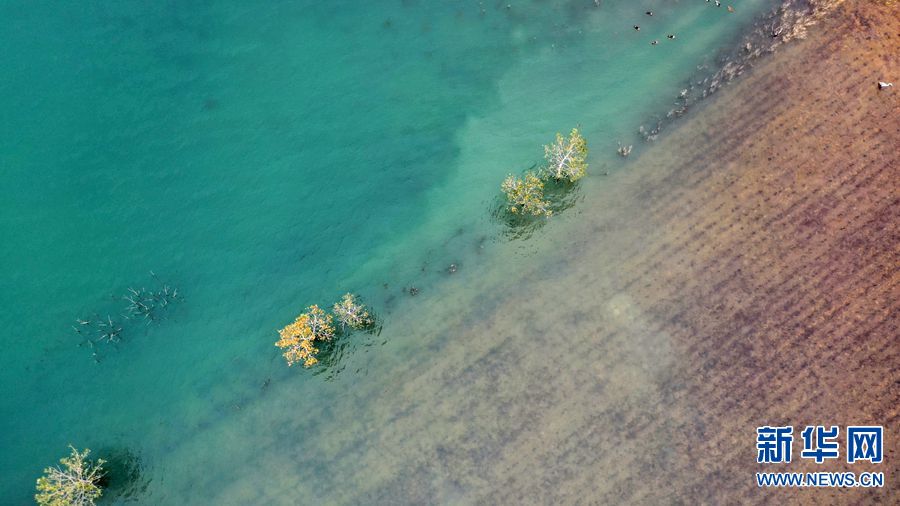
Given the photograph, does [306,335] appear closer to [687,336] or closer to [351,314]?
[351,314]

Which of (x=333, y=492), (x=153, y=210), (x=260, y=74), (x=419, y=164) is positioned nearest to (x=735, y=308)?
(x=419, y=164)

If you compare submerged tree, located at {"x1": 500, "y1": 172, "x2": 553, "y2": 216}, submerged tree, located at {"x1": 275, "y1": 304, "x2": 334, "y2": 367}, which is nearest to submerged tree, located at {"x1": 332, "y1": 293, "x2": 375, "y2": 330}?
submerged tree, located at {"x1": 275, "y1": 304, "x2": 334, "y2": 367}

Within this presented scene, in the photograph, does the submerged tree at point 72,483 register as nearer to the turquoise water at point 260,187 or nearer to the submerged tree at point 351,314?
the turquoise water at point 260,187

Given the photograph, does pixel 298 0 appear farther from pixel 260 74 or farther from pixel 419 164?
pixel 419 164

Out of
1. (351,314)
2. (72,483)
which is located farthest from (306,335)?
(72,483)

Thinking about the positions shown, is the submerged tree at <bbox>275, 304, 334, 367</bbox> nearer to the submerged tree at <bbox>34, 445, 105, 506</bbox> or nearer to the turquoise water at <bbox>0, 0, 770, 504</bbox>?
the turquoise water at <bbox>0, 0, 770, 504</bbox>

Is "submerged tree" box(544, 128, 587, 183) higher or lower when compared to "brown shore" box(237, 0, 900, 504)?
higher

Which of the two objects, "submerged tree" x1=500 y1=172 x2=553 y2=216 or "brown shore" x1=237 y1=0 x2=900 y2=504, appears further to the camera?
"submerged tree" x1=500 y1=172 x2=553 y2=216
